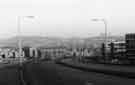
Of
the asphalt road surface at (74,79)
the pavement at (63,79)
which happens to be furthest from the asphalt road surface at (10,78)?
the asphalt road surface at (74,79)

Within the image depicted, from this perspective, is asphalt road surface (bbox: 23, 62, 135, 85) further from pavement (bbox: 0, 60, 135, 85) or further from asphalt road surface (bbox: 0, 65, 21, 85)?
asphalt road surface (bbox: 0, 65, 21, 85)

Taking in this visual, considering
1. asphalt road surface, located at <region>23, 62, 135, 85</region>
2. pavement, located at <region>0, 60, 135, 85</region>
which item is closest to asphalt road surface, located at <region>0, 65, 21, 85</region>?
pavement, located at <region>0, 60, 135, 85</region>

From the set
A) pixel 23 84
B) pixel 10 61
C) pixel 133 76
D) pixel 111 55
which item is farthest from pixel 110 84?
pixel 10 61

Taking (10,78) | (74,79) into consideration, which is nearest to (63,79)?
(74,79)

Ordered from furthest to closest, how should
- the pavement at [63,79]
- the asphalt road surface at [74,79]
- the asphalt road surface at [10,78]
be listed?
the asphalt road surface at [10,78] → the pavement at [63,79] → the asphalt road surface at [74,79]

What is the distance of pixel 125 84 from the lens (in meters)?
21.5

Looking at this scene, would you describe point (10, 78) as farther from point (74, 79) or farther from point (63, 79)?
point (74, 79)

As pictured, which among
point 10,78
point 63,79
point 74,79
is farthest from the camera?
point 10,78

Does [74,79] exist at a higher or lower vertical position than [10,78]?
higher

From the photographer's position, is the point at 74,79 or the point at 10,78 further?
the point at 10,78

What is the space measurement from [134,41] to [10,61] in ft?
171

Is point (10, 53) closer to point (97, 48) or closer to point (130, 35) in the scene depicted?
point (97, 48)

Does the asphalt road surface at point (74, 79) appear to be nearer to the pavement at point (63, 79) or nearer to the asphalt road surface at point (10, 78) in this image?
the pavement at point (63, 79)

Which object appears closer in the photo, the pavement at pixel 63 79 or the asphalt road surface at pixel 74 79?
the asphalt road surface at pixel 74 79
